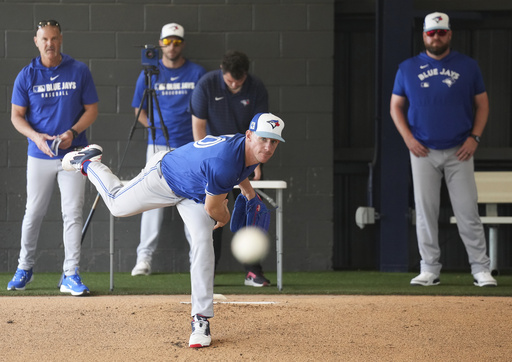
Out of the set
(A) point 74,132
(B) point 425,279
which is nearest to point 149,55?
(A) point 74,132

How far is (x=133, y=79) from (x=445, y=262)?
4.15 metres

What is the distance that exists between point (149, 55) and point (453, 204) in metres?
3.19

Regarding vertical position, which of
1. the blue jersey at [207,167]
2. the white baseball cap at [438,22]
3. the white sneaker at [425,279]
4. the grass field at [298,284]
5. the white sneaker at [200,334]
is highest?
the white baseball cap at [438,22]

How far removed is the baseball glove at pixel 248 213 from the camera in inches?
179

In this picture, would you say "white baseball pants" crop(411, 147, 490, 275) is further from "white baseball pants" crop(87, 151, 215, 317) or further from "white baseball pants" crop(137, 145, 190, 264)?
"white baseball pants" crop(137, 145, 190, 264)

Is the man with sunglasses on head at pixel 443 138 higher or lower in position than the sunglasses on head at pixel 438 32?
lower

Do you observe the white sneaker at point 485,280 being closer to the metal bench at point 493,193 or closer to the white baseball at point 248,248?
the metal bench at point 493,193

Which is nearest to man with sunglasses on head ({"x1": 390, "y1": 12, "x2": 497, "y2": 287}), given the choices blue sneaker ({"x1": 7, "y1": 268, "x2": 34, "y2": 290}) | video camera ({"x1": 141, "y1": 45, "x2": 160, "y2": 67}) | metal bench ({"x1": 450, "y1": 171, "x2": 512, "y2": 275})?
metal bench ({"x1": 450, "y1": 171, "x2": 512, "y2": 275})

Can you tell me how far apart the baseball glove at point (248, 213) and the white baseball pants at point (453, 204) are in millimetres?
2207

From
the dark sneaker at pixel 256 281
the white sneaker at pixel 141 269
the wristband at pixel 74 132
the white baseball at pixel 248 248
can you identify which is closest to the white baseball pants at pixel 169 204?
the wristband at pixel 74 132

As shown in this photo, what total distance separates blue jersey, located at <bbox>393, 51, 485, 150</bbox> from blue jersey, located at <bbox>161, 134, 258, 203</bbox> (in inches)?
102

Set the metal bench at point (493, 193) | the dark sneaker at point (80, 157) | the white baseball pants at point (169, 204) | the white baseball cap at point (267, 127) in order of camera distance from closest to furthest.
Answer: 1. the white baseball cap at point (267, 127)
2. the white baseball pants at point (169, 204)
3. the dark sneaker at point (80, 157)
4. the metal bench at point (493, 193)

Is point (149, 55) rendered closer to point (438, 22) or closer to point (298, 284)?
point (298, 284)

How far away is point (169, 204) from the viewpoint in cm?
460
